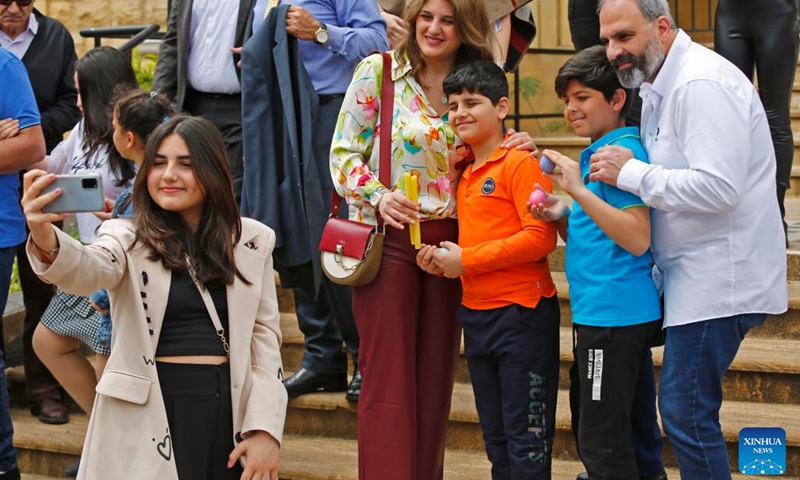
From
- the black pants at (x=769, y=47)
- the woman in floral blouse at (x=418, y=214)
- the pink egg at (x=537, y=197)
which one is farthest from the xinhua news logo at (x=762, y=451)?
the black pants at (x=769, y=47)

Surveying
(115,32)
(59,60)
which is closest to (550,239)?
(59,60)

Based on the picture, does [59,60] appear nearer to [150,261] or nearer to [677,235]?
[150,261]

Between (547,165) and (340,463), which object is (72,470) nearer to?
(340,463)

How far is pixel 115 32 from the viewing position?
7652 millimetres

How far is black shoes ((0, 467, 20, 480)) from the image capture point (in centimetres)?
511

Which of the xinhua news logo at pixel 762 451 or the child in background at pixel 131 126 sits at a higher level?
the child in background at pixel 131 126

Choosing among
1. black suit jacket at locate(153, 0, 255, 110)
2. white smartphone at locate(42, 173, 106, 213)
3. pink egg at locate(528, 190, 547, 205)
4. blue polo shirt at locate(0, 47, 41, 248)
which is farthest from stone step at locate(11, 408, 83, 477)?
pink egg at locate(528, 190, 547, 205)

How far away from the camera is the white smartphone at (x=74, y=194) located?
3.14 m

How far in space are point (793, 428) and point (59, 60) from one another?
3854 mm

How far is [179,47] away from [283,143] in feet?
2.58

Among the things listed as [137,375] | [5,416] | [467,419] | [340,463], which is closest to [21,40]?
[5,416]

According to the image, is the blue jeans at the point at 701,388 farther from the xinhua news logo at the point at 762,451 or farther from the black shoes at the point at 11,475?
the black shoes at the point at 11,475

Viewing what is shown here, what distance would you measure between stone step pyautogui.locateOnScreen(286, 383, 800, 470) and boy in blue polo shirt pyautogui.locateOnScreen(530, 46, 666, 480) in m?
1.03

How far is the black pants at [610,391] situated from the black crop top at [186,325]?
113cm
